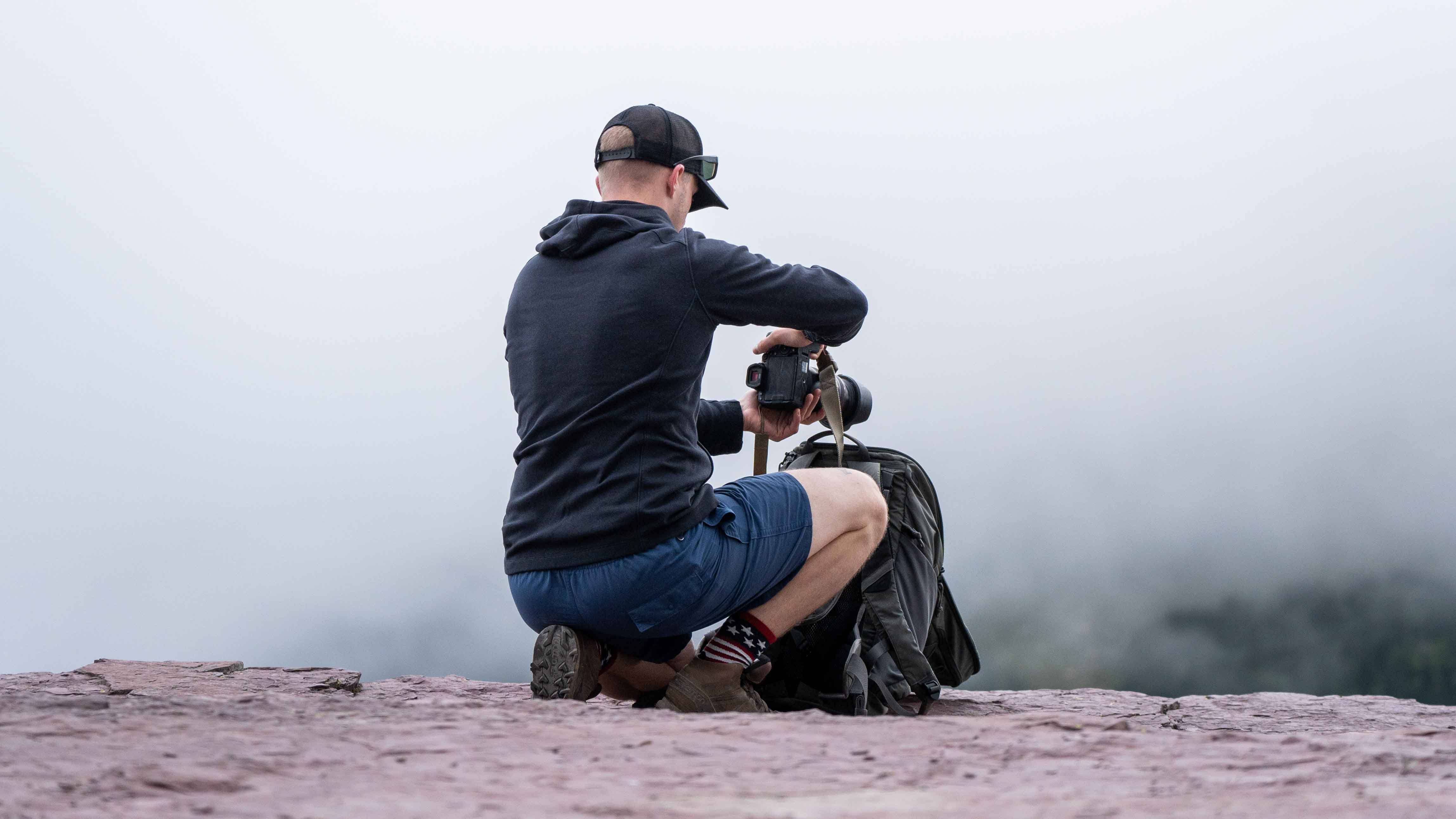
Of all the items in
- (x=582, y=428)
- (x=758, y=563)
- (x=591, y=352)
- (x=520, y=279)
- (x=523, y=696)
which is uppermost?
(x=520, y=279)

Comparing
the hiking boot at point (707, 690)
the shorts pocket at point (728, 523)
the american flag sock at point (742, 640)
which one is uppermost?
the shorts pocket at point (728, 523)

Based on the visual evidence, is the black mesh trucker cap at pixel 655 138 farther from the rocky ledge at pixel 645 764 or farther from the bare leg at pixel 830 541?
the rocky ledge at pixel 645 764

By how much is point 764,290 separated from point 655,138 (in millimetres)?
438

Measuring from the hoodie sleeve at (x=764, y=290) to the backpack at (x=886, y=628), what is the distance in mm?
364

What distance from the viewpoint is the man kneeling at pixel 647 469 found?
2.14m

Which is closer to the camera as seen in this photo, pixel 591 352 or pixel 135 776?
pixel 135 776

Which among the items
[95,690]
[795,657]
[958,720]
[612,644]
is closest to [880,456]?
[795,657]

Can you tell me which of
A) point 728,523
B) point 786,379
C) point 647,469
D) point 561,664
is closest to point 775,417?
point 786,379

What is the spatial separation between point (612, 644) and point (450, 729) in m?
0.84

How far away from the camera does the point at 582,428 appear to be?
7.05 feet

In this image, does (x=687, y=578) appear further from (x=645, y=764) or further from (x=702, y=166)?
(x=702, y=166)

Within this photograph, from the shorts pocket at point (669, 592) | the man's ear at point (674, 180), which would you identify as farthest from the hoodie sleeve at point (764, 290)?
the shorts pocket at point (669, 592)

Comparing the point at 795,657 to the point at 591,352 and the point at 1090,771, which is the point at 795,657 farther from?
the point at 1090,771

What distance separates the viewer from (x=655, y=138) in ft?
7.81
